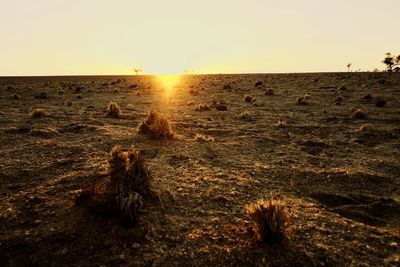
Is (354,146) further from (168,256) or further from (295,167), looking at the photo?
(168,256)

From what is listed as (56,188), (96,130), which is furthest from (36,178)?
(96,130)

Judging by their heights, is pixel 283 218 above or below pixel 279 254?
above

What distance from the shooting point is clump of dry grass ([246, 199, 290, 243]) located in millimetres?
4191

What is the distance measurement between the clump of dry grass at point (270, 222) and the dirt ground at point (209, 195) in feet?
0.41

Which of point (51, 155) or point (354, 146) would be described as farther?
point (354, 146)

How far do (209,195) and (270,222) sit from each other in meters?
1.75

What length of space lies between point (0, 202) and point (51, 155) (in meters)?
2.82

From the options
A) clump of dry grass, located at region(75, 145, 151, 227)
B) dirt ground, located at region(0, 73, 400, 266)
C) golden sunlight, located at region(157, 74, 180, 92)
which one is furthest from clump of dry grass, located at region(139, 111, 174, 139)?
golden sunlight, located at region(157, 74, 180, 92)

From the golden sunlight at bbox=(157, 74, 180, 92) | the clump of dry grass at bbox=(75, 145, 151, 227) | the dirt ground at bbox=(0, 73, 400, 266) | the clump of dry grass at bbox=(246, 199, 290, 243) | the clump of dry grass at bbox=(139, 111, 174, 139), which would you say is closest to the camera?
the dirt ground at bbox=(0, 73, 400, 266)

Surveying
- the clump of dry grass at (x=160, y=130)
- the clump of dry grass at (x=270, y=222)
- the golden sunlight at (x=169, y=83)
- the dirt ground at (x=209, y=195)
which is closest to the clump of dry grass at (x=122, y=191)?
the dirt ground at (x=209, y=195)

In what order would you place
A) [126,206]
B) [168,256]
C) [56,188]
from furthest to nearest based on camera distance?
[56,188] < [126,206] < [168,256]

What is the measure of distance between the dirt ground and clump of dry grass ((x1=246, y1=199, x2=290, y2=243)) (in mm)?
124

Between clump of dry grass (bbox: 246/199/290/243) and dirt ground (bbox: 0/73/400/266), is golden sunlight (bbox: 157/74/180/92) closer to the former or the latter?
dirt ground (bbox: 0/73/400/266)

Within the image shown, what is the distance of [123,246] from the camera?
13.5 feet
